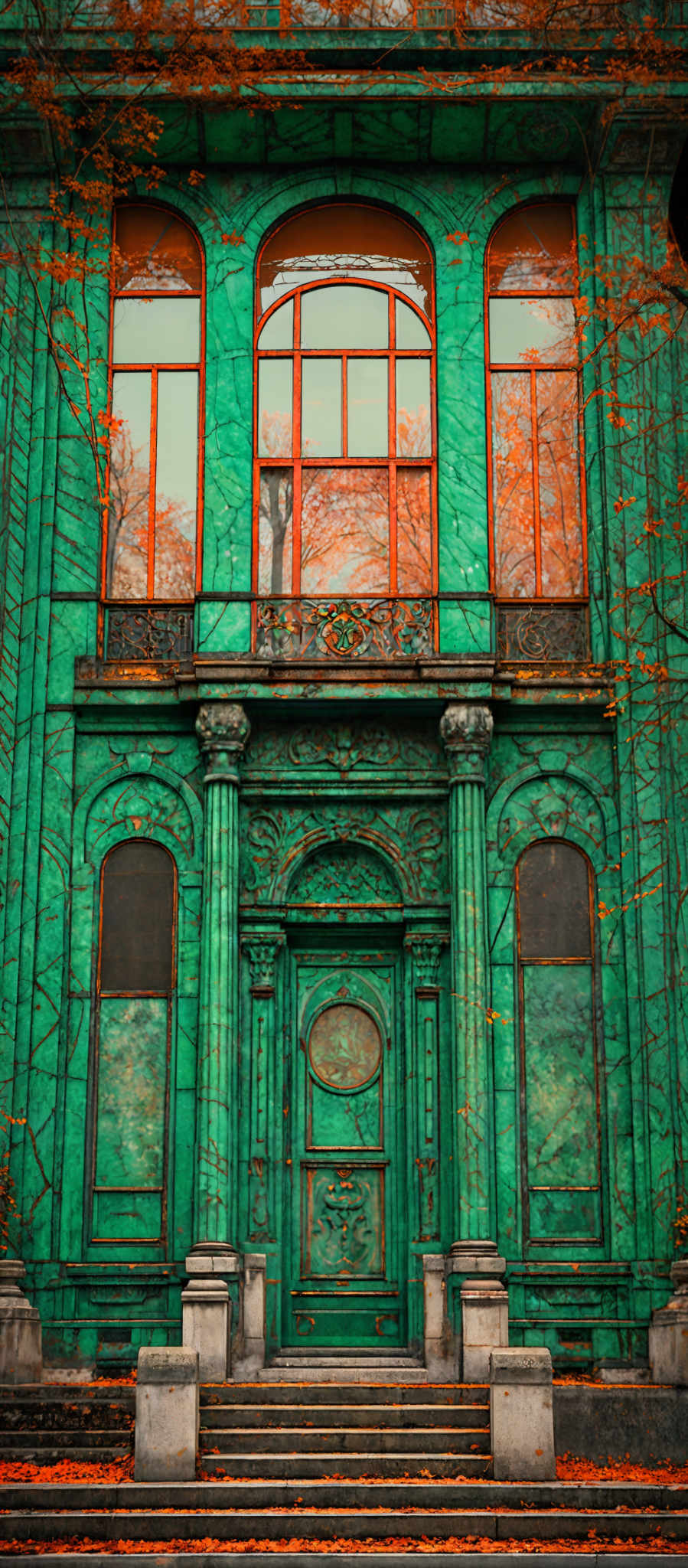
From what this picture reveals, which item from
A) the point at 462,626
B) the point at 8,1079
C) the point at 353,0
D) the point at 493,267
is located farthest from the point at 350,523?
the point at 8,1079

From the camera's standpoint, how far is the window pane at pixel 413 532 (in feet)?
51.9

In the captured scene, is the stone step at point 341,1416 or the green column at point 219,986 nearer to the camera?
the stone step at point 341,1416

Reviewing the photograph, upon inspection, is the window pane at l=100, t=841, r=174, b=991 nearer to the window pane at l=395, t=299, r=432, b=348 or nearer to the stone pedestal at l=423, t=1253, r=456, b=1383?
the stone pedestal at l=423, t=1253, r=456, b=1383

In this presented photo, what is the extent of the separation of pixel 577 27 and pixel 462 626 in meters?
5.26

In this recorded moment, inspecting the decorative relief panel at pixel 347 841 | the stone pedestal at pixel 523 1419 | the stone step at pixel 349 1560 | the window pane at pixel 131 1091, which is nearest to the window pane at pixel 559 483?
the decorative relief panel at pixel 347 841

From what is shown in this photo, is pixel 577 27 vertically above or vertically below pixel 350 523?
above

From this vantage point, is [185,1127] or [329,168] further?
[329,168]

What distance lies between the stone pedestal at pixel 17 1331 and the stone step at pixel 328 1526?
267 cm

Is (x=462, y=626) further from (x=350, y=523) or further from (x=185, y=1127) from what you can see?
(x=185, y=1127)

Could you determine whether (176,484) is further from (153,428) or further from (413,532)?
(413,532)

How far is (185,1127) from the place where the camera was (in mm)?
14719

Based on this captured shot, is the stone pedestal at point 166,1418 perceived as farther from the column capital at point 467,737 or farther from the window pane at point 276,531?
the window pane at point 276,531

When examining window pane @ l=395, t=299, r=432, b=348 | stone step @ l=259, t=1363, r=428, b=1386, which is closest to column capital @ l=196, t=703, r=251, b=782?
window pane @ l=395, t=299, r=432, b=348

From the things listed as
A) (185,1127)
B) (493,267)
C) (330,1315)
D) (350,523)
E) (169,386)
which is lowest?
(330,1315)
